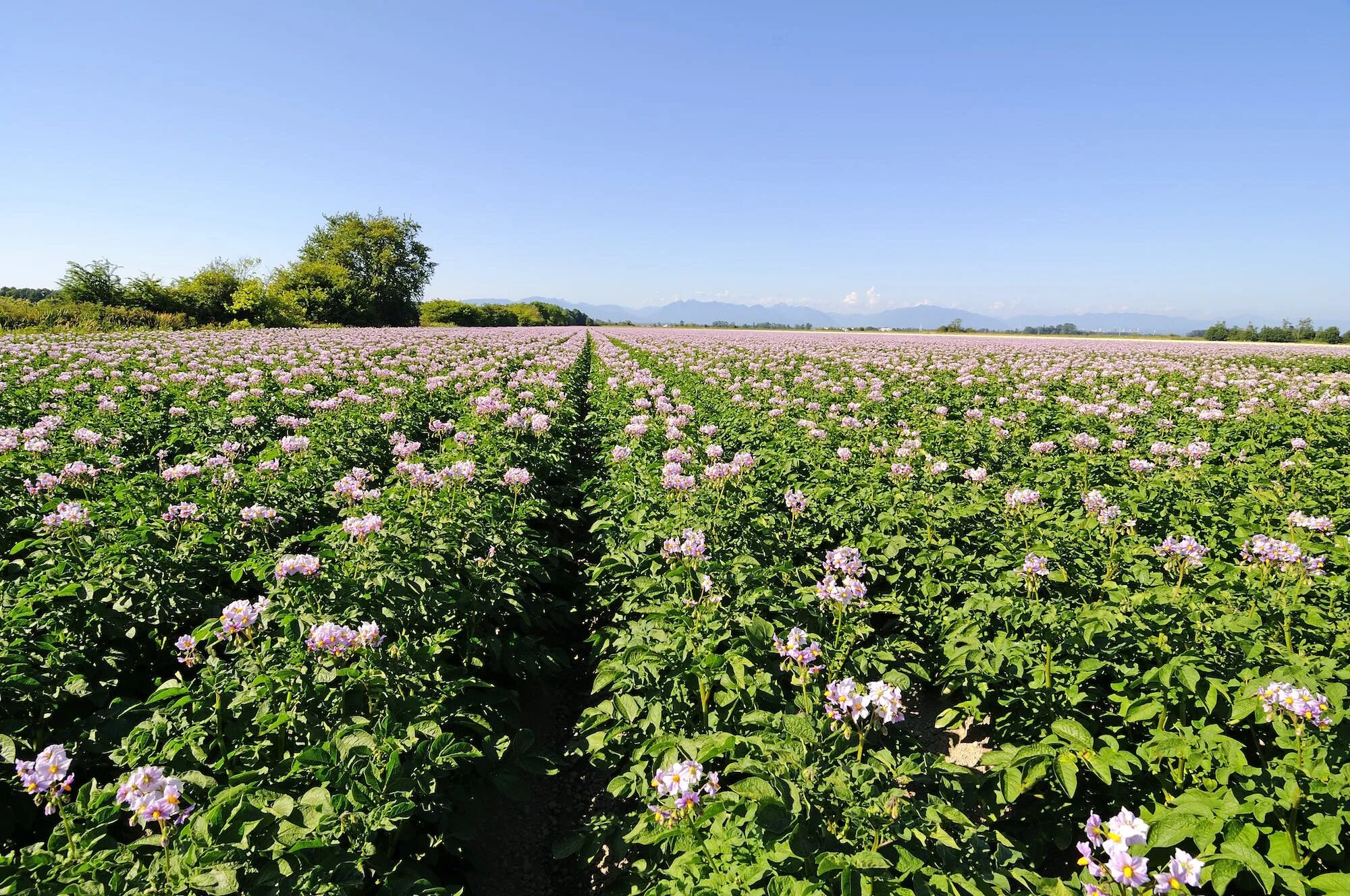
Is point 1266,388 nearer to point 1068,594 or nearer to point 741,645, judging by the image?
point 1068,594

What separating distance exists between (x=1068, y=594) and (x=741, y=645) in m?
3.16

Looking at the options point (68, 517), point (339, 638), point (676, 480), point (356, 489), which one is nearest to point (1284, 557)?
point (676, 480)

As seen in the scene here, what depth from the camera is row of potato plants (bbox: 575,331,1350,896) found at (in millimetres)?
2473

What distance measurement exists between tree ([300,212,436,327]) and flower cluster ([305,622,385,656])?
209 feet

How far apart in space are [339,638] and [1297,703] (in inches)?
192

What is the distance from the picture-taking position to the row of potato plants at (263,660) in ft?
7.75

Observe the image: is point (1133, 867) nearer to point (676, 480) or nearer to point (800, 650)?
point (800, 650)

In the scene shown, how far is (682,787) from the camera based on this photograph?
105 inches

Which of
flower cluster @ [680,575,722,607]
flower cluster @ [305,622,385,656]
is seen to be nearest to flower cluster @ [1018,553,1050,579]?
flower cluster @ [680,575,722,607]

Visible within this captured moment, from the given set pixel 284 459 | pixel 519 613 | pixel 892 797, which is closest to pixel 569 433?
pixel 284 459

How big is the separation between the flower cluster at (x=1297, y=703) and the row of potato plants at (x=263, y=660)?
156 inches

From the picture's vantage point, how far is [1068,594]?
4953 millimetres

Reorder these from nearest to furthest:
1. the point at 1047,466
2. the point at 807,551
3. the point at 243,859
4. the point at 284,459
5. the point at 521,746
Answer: the point at 243,859, the point at 521,746, the point at 807,551, the point at 284,459, the point at 1047,466

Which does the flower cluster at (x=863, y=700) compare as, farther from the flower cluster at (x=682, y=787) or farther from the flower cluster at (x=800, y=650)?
the flower cluster at (x=682, y=787)
